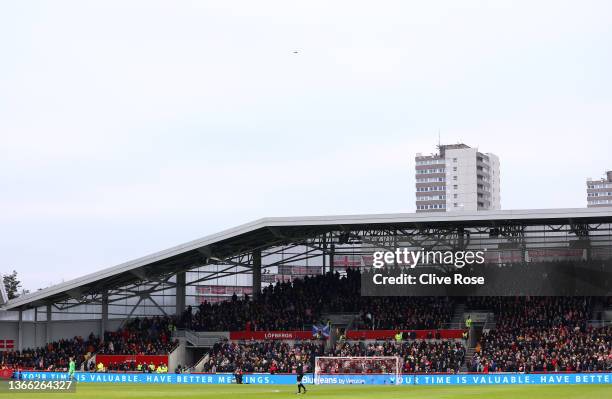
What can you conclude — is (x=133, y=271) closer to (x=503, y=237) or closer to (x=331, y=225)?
(x=331, y=225)

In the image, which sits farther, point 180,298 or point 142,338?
point 180,298

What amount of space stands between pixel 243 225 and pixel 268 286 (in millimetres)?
10907

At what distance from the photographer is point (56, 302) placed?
77.1 meters

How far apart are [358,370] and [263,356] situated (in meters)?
9.36

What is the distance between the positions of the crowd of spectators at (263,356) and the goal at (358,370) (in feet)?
5.86

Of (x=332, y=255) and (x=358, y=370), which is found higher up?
(x=332, y=255)

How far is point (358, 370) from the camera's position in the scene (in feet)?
204

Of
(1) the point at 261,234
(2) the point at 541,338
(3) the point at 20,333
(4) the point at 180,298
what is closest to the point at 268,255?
(1) the point at 261,234

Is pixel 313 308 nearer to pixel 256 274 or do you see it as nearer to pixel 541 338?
pixel 256 274

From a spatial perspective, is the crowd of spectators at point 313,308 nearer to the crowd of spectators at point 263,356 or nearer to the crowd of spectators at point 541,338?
the crowd of spectators at point 263,356

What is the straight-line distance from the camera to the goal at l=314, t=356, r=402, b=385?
198 ft

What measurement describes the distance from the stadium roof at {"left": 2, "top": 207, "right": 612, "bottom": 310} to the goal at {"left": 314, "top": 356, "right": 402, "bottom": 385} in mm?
10070

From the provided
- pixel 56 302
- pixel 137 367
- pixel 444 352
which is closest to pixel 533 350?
pixel 444 352

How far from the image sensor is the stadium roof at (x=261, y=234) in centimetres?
6675
